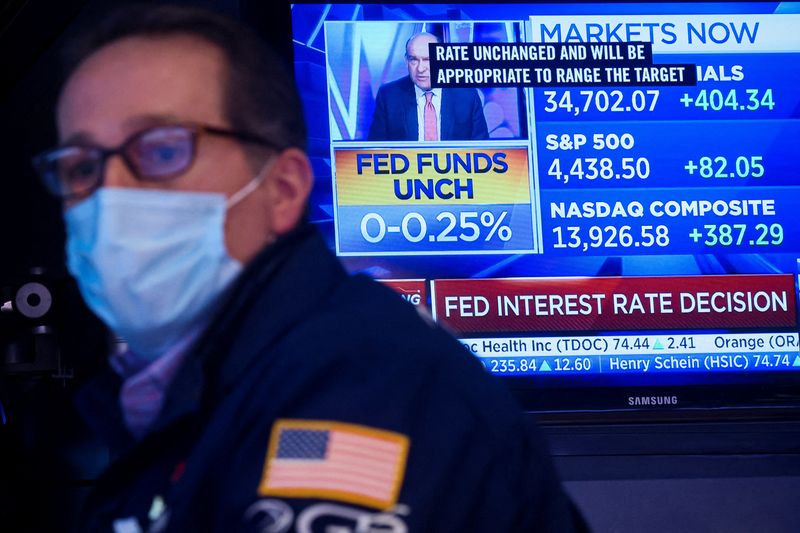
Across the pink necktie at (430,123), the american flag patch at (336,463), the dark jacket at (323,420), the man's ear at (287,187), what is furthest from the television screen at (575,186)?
the american flag patch at (336,463)

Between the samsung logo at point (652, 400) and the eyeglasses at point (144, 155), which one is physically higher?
the eyeglasses at point (144, 155)

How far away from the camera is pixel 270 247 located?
45.8 inches

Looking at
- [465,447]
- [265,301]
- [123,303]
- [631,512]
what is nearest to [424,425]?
[465,447]

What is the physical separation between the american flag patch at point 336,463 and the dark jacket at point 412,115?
1.62 metres

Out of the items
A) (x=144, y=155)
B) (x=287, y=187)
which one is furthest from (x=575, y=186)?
(x=144, y=155)

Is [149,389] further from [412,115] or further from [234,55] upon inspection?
[412,115]

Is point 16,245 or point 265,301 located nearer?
point 265,301

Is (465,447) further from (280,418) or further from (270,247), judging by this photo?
(270,247)

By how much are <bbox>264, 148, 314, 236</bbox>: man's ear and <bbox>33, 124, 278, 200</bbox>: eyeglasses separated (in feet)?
0.09

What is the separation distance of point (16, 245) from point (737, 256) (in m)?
1.80

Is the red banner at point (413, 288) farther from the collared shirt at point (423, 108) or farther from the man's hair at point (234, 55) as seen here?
the man's hair at point (234, 55)

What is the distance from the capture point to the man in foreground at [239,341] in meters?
0.94

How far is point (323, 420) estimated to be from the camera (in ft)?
3.11

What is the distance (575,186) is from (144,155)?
147 cm
